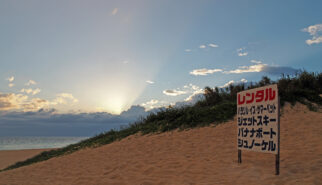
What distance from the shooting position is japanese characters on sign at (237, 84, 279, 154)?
697 cm

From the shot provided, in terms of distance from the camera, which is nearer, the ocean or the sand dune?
the sand dune

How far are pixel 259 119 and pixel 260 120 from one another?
5cm

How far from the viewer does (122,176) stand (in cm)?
859

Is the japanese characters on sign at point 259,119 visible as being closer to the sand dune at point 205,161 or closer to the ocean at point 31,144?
the sand dune at point 205,161

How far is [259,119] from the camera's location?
755 centimetres

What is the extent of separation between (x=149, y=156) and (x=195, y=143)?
2.26 meters

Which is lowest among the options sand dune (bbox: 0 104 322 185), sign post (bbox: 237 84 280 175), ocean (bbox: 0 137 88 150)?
ocean (bbox: 0 137 88 150)

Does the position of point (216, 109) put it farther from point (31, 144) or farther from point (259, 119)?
point (31, 144)

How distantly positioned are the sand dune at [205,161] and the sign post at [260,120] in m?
0.63

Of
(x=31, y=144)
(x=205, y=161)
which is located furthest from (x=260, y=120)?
(x=31, y=144)

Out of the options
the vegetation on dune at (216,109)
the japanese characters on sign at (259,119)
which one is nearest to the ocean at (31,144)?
the vegetation on dune at (216,109)

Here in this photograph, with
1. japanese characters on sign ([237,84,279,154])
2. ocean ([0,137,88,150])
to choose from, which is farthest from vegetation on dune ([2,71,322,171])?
ocean ([0,137,88,150])

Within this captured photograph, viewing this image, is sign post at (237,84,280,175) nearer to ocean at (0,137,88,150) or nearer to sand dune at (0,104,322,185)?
sand dune at (0,104,322,185)

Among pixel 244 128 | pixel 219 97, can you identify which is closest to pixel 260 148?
pixel 244 128
